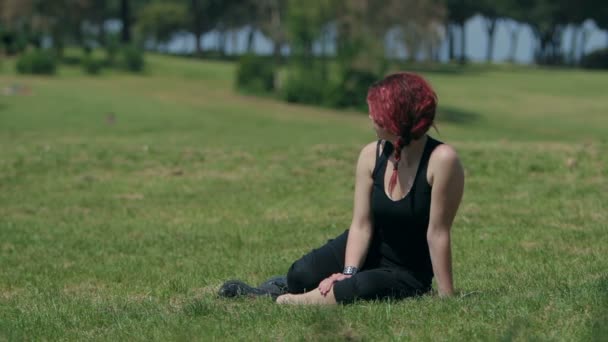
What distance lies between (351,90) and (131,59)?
15.9 m

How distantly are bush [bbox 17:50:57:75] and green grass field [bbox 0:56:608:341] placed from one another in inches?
919

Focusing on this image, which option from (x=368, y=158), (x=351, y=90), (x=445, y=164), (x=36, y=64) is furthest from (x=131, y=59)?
(x=445, y=164)

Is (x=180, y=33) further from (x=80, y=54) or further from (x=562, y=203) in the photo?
(x=562, y=203)

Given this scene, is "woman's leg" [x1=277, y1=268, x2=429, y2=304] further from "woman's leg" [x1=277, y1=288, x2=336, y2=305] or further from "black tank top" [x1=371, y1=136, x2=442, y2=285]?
"black tank top" [x1=371, y1=136, x2=442, y2=285]

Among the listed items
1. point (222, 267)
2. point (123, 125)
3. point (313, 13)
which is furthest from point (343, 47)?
point (222, 267)

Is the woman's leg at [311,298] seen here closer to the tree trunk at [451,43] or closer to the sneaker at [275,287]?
the sneaker at [275,287]

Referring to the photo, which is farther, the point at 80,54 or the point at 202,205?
the point at 80,54

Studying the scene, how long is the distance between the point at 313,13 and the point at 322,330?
3884 cm

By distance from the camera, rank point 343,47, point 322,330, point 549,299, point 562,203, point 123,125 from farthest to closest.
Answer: point 343,47
point 123,125
point 562,203
point 549,299
point 322,330

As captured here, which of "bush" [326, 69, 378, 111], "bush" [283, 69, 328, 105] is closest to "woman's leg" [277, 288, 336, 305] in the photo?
"bush" [326, 69, 378, 111]

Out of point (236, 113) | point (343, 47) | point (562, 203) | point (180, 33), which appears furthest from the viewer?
point (180, 33)

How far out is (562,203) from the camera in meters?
12.2

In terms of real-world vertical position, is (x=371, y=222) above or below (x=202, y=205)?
above

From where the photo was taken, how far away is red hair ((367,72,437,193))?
19.8 ft
